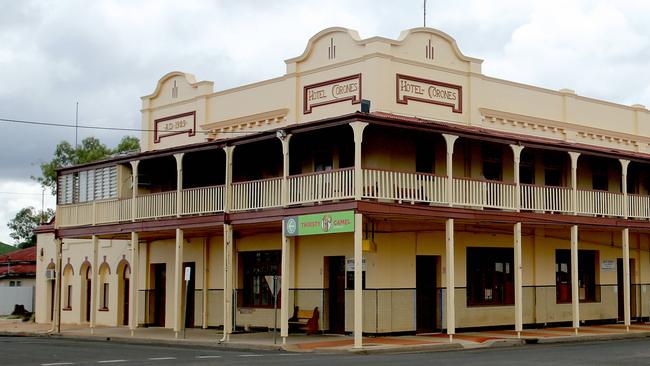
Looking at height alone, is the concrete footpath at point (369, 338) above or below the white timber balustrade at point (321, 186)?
below

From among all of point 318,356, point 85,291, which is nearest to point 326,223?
point 318,356

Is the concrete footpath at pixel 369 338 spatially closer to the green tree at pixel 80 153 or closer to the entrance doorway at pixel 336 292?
the entrance doorway at pixel 336 292

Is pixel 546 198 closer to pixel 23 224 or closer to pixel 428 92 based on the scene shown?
pixel 428 92

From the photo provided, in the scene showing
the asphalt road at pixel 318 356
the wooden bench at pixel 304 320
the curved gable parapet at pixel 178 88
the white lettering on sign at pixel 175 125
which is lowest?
the asphalt road at pixel 318 356

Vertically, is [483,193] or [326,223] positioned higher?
[483,193]

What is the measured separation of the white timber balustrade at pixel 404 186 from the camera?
990 inches

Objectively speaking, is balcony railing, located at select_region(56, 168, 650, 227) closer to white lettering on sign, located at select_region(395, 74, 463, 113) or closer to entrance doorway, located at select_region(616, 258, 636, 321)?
white lettering on sign, located at select_region(395, 74, 463, 113)

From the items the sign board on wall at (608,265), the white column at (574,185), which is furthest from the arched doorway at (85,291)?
the sign board on wall at (608,265)

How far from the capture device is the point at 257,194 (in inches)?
1095

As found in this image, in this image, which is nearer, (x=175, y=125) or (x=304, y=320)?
(x=304, y=320)

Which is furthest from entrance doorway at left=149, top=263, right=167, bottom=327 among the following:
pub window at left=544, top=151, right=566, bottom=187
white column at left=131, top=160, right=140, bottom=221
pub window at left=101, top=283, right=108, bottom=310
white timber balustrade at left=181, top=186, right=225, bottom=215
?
pub window at left=544, top=151, right=566, bottom=187

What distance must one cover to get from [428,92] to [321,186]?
5564 mm

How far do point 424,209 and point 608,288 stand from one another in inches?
457

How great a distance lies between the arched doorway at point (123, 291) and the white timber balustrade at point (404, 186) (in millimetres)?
14731
